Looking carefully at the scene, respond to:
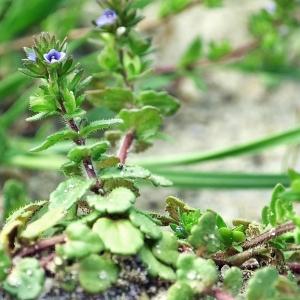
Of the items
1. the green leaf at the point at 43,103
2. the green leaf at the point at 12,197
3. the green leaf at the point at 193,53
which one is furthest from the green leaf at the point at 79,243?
the green leaf at the point at 193,53

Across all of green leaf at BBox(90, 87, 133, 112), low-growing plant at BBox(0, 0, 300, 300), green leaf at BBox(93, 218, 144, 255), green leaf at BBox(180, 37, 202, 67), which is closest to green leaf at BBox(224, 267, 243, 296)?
low-growing plant at BBox(0, 0, 300, 300)

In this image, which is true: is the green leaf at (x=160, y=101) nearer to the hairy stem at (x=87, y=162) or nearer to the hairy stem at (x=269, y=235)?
the hairy stem at (x=87, y=162)

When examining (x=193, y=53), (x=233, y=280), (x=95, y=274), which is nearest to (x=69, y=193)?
(x=95, y=274)

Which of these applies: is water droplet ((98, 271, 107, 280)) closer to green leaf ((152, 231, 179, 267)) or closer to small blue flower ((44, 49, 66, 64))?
green leaf ((152, 231, 179, 267))

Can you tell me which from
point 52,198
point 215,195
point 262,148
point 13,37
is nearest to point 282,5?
point 262,148

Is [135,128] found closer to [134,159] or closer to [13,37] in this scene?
[134,159]
